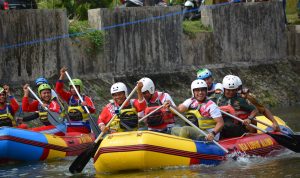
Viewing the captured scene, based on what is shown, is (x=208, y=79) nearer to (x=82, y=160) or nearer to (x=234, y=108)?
(x=234, y=108)

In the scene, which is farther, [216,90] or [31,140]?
[216,90]

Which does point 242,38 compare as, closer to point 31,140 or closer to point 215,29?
point 215,29

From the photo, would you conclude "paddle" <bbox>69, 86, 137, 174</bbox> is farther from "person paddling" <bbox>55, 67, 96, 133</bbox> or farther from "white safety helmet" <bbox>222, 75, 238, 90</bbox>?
"person paddling" <bbox>55, 67, 96, 133</bbox>

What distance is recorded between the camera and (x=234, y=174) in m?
14.1

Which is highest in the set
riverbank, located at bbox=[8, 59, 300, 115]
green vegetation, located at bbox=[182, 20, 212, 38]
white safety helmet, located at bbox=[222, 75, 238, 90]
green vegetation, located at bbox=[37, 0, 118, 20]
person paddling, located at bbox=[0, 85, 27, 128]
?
green vegetation, located at bbox=[37, 0, 118, 20]

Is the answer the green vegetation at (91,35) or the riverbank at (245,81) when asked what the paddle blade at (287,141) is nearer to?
the riverbank at (245,81)

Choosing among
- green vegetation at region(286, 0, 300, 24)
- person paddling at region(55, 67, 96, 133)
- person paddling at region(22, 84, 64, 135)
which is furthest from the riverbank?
green vegetation at region(286, 0, 300, 24)

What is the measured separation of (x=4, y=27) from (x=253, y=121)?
6.63m

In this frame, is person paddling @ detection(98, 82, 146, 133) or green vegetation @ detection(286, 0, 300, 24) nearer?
person paddling @ detection(98, 82, 146, 133)

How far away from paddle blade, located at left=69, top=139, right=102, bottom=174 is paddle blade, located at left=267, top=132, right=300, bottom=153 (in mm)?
3404

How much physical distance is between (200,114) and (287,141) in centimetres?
187

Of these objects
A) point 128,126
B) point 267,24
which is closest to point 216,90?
point 128,126

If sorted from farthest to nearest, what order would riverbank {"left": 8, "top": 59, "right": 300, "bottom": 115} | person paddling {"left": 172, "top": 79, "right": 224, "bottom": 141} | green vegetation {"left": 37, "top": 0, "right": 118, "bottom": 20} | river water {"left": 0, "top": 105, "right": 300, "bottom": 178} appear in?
green vegetation {"left": 37, "top": 0, "right": 118, "bottom": 20} < riverbank {"left": 8, "top": 59, "right": 300, "bottom": 115} < person paddling {"left": 172, "top": 79, "right": 224, "bottom": 141} < river water {"left": 0, "top": 105, "right": 300, "bottom": 178}

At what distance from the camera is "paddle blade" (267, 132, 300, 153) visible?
54.1 feet
